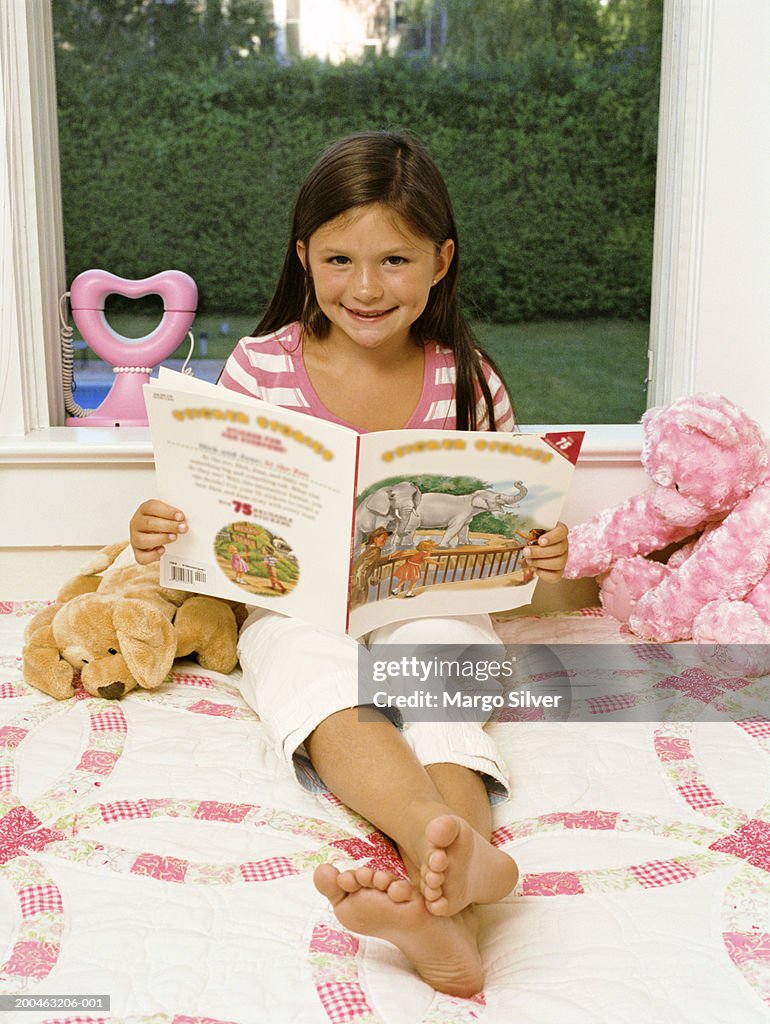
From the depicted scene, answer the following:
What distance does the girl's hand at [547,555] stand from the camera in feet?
3.82

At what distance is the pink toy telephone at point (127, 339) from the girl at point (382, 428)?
50 centimetres

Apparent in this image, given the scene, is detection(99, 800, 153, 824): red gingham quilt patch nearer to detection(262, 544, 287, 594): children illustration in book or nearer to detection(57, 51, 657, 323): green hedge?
detection(262, 544, 287, 594): children illustration in book

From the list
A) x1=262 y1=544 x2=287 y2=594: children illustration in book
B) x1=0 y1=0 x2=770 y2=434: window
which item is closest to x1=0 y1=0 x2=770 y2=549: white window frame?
x1=0 y1=0 x2=770 y2=434: window

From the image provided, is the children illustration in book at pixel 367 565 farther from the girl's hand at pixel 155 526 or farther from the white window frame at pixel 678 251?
the white window frame at pixel 678 251

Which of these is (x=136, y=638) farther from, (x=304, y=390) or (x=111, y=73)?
(x=111, y=73)

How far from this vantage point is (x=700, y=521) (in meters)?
1.47

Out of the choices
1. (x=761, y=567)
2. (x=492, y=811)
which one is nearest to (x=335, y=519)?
(x=492, y=811)

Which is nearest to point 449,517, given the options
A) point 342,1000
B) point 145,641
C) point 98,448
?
point 145,641

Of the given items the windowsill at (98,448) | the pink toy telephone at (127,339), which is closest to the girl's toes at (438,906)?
the windowsill at (98,448)

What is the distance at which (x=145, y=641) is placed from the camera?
4.06 feet

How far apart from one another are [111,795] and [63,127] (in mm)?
1363

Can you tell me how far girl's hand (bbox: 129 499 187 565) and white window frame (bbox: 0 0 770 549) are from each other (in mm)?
432

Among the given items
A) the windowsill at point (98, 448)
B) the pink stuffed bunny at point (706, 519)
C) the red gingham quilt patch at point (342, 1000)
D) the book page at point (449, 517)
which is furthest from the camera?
the windowsill at point (98, 448)

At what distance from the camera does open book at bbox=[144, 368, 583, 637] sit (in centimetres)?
104
